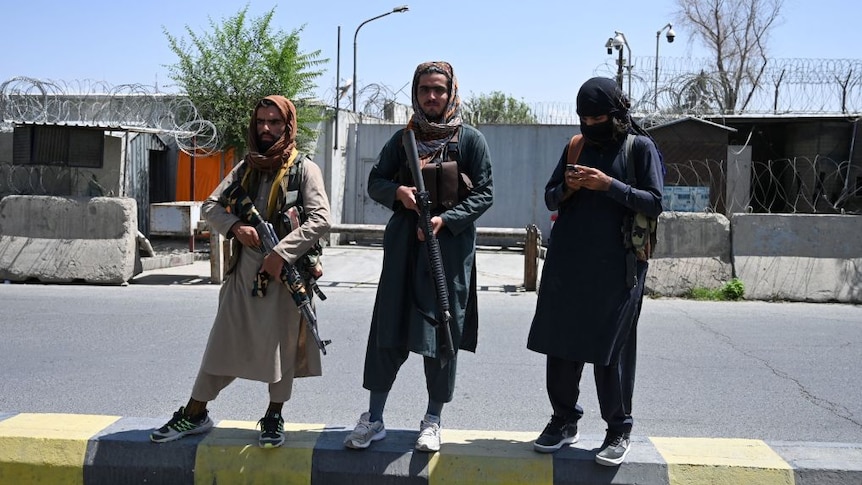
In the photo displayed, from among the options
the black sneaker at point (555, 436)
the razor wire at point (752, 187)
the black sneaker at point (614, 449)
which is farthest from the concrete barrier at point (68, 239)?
the black sneaker at point (614, 449)

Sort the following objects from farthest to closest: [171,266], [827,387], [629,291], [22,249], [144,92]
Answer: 1. [144,92]
2. [171,266]
3. [22,249]
4. [827,387]
5. [629,291]

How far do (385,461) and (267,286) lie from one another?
932 mm

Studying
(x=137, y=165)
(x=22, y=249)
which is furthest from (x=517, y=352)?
(x=137, y=165)

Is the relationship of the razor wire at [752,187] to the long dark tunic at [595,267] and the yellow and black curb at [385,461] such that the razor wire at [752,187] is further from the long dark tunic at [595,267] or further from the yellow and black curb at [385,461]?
the long dark tunic at [595,267]

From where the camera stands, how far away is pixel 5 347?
6852 mm

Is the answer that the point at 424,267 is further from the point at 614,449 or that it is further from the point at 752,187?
the point at 752,187

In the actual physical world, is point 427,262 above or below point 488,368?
above

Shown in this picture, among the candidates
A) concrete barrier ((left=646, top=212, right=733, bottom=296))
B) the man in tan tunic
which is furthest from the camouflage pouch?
concrete barrier ((left=646, top=212, right=733, bottom=296))

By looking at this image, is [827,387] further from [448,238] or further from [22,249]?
[22,249]

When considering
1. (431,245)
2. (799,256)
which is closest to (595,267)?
(431,245)

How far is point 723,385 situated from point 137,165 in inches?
503

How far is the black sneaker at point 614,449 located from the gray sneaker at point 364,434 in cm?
100

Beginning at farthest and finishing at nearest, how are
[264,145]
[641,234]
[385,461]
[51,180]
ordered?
[51,180] → [264,145] → [385,461] → [641,234]

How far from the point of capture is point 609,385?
3.61m
